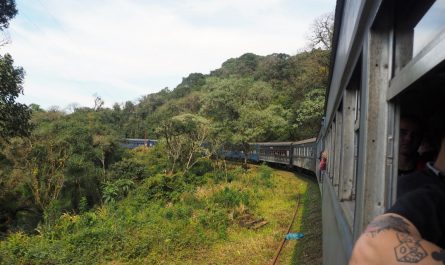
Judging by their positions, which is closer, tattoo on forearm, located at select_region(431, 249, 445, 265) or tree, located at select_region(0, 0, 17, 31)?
tattoo on forearm, located at select_region(431, 249, 445, 265)

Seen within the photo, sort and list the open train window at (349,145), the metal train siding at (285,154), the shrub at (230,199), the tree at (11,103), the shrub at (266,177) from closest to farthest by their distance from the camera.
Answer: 1. the open train window at (349,145)
2. the tree at (11,103)
3. the shrub at (230,199)
4. the metal train siding at (285,154)
5. the shrub at (266,177)

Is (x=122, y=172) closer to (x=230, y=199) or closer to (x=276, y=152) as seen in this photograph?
(x=276, y=152)

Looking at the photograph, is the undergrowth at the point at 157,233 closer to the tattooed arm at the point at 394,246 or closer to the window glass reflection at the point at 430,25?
the window glass reflection at the point at 430,25

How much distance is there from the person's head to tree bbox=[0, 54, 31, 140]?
13.2 m

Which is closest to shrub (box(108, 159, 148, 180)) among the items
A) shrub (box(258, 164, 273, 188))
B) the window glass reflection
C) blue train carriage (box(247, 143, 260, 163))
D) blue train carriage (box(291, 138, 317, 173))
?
shrub (box(258, 164, 273, 188))

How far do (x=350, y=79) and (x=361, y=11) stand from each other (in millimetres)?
1125

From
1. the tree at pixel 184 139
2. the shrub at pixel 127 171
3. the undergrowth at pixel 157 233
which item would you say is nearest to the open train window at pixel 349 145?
the undergrowth at pixel 157 233

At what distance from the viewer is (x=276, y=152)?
26.4m

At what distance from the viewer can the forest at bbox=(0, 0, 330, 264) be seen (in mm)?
11852

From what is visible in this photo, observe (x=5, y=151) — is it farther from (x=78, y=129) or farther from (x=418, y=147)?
(x=418, y=147)

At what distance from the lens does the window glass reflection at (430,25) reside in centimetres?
111

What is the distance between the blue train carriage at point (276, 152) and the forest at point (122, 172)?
147 cm

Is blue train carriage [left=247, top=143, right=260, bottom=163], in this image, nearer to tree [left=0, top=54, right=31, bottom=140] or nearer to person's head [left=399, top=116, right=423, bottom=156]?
tree [left=0, top=54, right=31, bottom=140]

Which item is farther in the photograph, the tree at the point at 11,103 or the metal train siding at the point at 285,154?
the metal train siding at the point at 285,154
